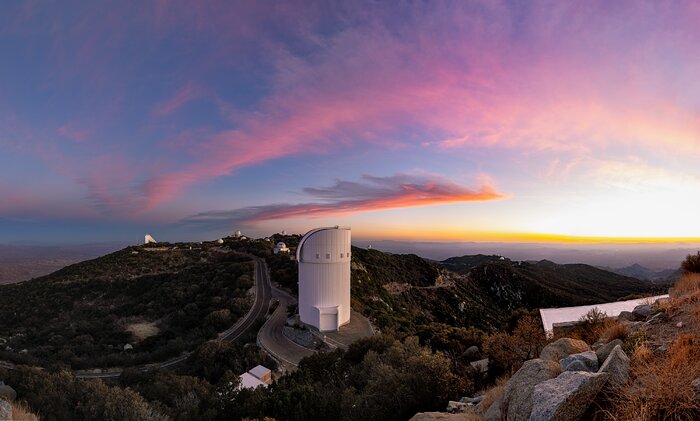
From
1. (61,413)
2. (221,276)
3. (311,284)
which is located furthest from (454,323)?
(61,413)

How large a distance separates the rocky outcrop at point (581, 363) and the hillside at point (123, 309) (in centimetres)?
2987

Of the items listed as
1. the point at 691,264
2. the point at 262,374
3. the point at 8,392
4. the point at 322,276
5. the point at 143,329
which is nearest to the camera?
the point at 691,264

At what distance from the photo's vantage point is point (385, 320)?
32.3m

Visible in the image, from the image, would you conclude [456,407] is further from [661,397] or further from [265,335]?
[265,335]

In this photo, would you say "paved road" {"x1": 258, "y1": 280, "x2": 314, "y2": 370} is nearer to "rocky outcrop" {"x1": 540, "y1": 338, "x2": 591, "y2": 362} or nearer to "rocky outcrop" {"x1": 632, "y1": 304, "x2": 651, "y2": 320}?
"rocky outcrop" {"x1": 632, "y1": 304, "x2": 651, "y2": 320}

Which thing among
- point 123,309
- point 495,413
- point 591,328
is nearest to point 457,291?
point 123,309

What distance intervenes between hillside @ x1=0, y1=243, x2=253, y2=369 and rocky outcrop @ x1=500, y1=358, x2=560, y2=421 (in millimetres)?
29126

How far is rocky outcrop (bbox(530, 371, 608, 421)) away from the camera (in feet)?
14.1

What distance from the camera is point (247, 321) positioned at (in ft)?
112

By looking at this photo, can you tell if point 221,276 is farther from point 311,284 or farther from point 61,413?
point 61,413

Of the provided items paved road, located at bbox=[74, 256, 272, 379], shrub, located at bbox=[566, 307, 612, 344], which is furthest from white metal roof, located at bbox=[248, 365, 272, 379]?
shrub, located at bbox=[566, 307, 612, 344]

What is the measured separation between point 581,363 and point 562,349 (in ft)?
5.46

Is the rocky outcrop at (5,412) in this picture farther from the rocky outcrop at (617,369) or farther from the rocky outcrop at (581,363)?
the rocky outcrop at (617,369)

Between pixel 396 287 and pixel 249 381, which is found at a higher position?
pixel 249 381
